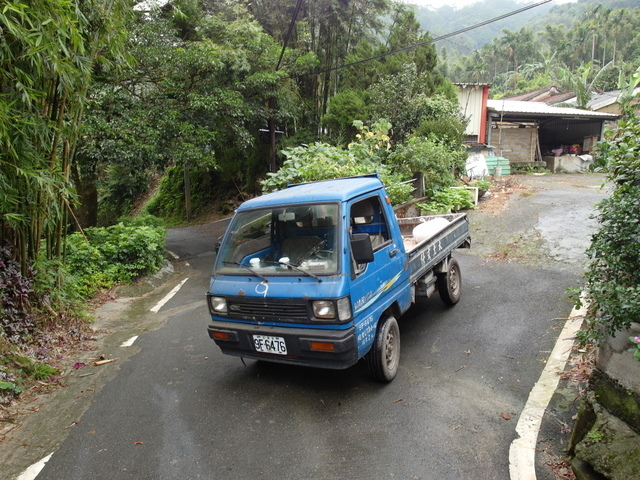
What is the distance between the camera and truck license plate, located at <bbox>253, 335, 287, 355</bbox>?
12.5 ft

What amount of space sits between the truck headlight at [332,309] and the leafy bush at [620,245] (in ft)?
6.28

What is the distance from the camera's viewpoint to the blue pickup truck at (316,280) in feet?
12.0

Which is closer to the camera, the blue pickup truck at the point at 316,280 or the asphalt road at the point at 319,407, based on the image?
the asphalt road at the point at 319,407


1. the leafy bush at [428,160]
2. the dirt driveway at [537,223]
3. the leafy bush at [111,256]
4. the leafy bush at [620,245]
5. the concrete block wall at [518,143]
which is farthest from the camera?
the concrete block wall at [518,143]

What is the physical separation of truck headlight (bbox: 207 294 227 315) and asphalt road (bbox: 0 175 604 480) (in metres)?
0.82

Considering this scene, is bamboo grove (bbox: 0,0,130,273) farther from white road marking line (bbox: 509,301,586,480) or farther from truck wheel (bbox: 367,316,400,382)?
white road marking line (bbox: 509,301,586,480)

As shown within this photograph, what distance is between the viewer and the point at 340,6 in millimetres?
17484

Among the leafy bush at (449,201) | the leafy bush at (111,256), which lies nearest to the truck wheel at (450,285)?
the leafy bush at (449,201)

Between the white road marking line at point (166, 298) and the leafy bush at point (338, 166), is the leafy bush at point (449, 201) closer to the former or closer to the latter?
the leafy bush at point (338, 166)

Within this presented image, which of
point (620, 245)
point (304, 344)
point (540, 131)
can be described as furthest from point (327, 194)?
point (540, 131)

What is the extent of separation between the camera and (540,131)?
23422 mm

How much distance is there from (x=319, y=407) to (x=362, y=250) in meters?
1.49

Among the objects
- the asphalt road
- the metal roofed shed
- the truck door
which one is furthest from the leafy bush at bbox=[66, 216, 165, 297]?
the metal roofed shed

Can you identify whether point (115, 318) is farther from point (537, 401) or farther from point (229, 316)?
point (537, 401)
